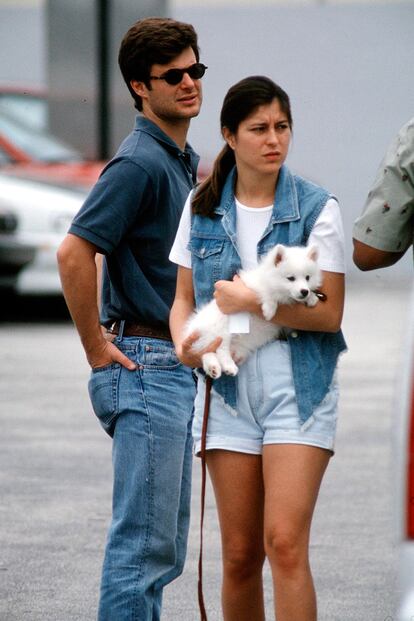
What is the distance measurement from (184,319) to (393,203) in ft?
2.80

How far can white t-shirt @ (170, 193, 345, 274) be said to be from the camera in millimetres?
3954

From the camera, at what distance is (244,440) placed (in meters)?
4.01

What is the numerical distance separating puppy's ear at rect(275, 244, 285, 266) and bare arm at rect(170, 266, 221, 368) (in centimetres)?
29

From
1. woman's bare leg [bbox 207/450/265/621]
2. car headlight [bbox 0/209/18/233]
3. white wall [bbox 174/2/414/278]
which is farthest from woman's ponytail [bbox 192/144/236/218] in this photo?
white wall [bbox 174/2/414/278]

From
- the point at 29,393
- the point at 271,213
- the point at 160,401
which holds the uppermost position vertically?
the point at 271,213

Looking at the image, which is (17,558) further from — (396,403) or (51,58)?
(51,58)

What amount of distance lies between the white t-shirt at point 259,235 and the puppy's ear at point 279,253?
136mm

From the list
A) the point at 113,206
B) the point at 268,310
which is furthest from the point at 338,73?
the point at 268,310

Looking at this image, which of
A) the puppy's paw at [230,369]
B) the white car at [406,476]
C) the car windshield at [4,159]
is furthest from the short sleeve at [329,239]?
the car windshield at [4,159]

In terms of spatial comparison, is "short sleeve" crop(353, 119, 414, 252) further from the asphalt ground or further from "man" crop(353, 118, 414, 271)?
the asphalt ground

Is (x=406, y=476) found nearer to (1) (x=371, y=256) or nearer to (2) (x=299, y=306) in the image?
(1) (x=371, y=256)

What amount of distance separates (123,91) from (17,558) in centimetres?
1281

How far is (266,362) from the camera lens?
401 cm

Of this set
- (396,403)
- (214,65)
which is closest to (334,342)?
(396,403)
